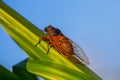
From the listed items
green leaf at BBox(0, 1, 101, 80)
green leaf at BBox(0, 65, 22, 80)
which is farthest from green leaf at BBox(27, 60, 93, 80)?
green leaf at BBox(0, 65, 22, 80)

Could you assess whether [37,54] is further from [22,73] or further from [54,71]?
[22,73]

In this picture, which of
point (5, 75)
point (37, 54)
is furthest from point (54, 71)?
point (5, 75)

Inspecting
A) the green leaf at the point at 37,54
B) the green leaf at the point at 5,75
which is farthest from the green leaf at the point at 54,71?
the green leaf at the point at 5,75

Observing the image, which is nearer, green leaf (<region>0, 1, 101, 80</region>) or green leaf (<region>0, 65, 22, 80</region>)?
green leaf (<region>0, 1, 101, 80</region>)

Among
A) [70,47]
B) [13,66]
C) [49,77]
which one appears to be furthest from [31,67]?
[13,66]

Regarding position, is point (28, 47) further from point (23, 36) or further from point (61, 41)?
point (61, 41)

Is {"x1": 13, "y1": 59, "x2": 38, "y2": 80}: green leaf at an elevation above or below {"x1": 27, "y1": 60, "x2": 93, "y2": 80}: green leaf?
above

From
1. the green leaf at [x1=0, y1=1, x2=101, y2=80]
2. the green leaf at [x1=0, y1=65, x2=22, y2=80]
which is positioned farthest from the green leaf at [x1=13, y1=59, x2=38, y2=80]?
the green leaf at [x1=0, y1=1, x2=101, y2=80]

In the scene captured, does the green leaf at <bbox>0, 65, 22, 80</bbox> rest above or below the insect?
below

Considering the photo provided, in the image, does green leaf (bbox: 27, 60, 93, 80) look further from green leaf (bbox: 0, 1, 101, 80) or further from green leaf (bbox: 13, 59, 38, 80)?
green leaf (bbox: 13, 59, 38, 80)

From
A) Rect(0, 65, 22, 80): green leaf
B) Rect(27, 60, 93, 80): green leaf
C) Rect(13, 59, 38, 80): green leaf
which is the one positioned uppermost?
Rect(13, 59, 38, 80): green leaf
